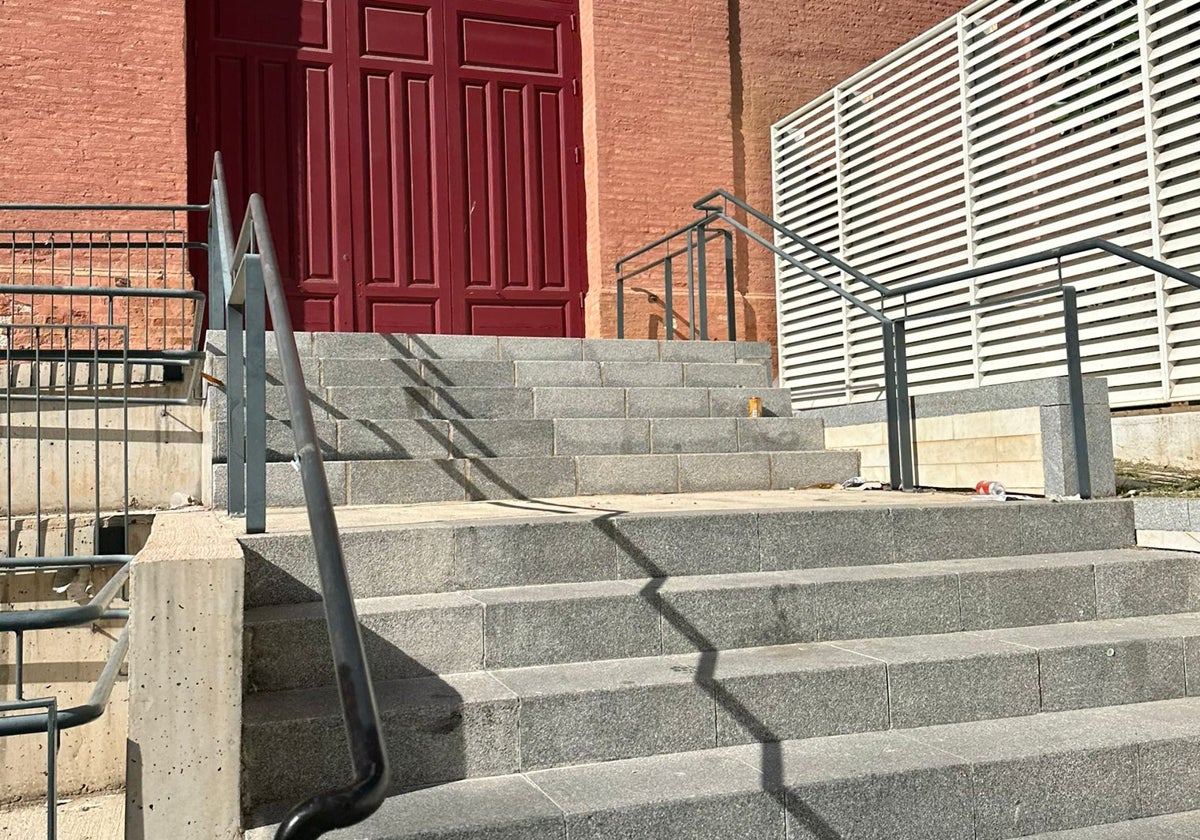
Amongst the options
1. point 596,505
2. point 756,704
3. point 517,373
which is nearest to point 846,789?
point 756,704

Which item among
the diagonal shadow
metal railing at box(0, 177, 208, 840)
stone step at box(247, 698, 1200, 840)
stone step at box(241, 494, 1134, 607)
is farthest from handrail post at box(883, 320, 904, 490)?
metal railing at box(0, 177, 208, 840)

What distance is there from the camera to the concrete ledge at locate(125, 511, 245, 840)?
2.32 meters

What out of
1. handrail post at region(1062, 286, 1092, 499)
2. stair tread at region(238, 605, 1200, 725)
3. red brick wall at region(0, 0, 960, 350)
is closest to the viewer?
stair tread at region(238, 605, 1200, 725)

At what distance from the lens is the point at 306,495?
6.39 feet

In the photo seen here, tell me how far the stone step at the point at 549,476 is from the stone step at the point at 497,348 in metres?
1.12

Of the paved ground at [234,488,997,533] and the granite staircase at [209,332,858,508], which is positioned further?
the granite staircase at [209,332,858,508]

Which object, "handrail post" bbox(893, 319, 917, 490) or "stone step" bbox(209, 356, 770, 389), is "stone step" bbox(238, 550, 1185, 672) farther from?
"stone step" bbox(209, 356, 770, 389)

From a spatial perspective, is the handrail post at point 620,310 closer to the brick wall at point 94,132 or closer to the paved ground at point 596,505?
the brick wall at point 94,132

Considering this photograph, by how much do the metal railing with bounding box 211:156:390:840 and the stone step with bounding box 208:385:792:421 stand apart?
0.94m

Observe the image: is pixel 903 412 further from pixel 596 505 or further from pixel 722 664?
pixel 722 664

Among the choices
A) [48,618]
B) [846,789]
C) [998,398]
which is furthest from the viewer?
[998,398]

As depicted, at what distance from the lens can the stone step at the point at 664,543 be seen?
10.4 ft

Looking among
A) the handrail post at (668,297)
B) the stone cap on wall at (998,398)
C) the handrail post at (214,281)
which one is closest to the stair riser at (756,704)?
the stone cap on wall at (998,398)

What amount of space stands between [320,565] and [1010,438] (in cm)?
387
